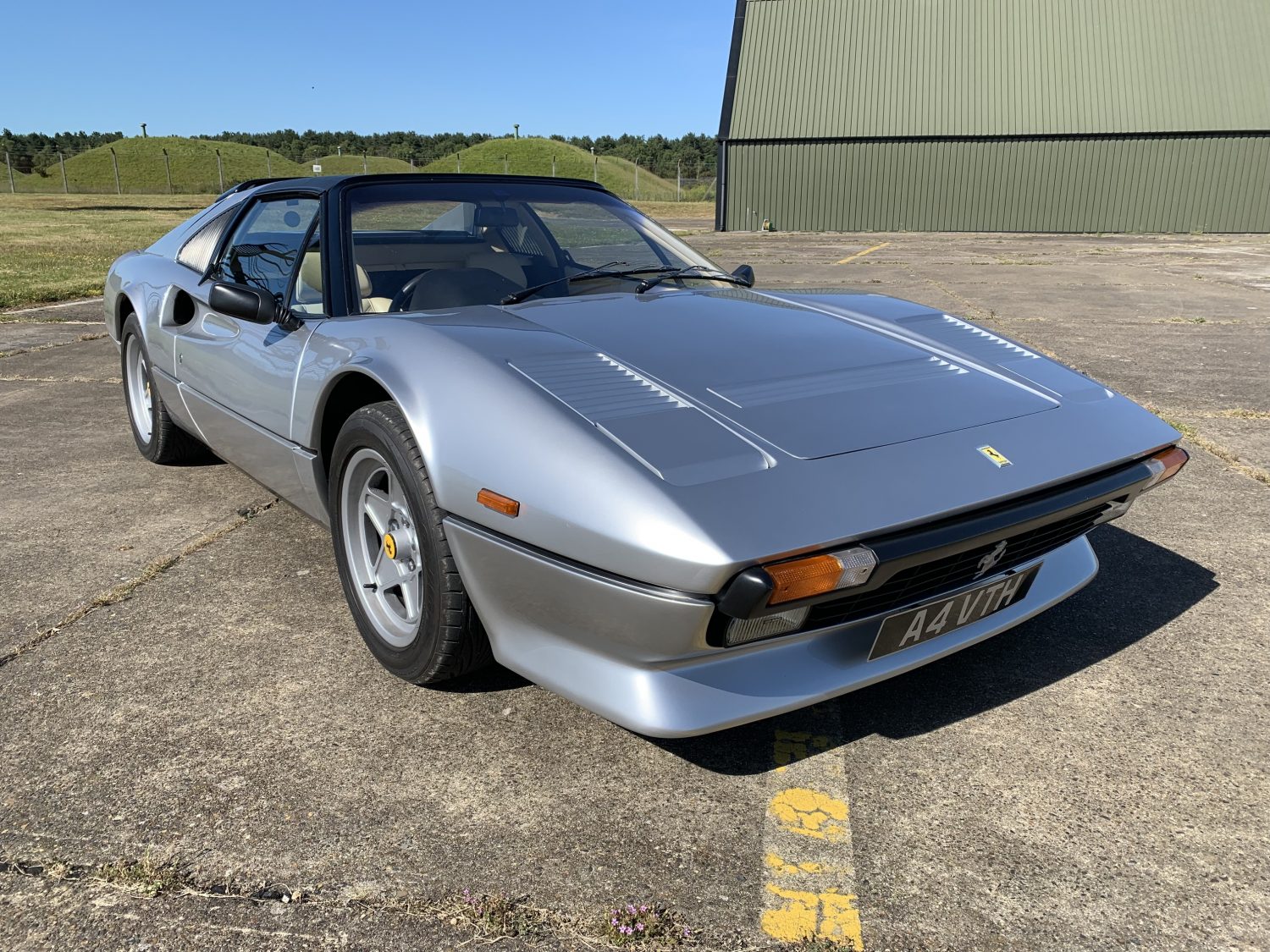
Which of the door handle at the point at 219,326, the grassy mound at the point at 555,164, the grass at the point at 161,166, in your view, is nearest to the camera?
the door handle at the point at 219,326

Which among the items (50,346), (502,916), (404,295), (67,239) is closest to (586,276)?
(404,295)

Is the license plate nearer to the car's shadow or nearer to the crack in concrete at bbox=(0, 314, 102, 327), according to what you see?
the car's shadow

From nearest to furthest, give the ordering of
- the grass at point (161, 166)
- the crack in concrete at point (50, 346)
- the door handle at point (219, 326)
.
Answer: the door handle at point (219, 326), the crack in concrete at point (50, 346), the grass at point (161, 166)

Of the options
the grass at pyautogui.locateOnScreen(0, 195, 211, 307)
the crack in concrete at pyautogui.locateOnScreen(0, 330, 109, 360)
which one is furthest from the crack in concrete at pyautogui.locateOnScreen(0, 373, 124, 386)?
the grass at pyautogui.locateOnScreen(0, 195, 211, 307)

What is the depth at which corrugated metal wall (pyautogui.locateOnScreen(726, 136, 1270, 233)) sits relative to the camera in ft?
76.5

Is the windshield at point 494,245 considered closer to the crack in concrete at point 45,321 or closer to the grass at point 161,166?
the crack in concrete at point 45,321

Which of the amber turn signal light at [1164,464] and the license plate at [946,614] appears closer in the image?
the license plate at [946,614]

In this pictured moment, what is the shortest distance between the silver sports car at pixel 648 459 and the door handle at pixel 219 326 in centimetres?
3

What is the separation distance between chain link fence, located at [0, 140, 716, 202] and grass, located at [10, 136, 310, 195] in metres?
0.05

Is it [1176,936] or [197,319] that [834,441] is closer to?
[1176,936]

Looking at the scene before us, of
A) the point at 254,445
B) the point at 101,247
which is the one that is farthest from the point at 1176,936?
the point at 101,247

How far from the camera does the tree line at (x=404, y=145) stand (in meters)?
71.1

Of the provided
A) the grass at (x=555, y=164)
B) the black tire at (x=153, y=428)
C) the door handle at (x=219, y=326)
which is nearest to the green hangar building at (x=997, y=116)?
the grass at (x=555, y=164)

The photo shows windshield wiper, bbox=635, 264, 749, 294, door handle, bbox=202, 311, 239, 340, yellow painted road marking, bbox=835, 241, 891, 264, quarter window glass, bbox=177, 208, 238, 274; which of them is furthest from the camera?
yellow painted road marking, bbox=835, 241, 891, 264
